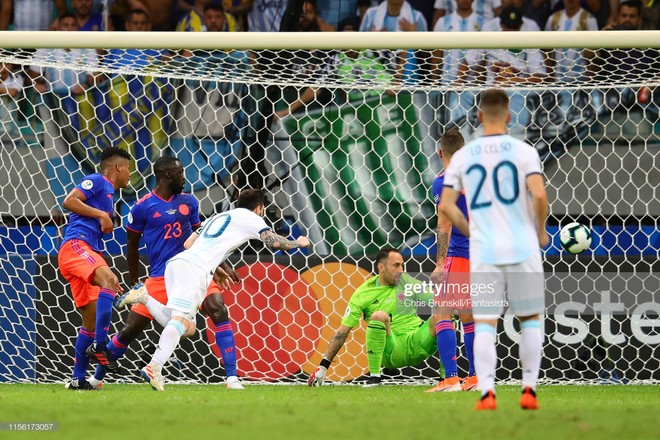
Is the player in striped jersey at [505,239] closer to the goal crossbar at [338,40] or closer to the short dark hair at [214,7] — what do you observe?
the goal crossbar at [338,40]

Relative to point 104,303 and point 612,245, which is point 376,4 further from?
point 104,303

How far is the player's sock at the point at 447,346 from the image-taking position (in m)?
6.81

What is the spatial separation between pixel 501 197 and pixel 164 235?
3115 millimetres

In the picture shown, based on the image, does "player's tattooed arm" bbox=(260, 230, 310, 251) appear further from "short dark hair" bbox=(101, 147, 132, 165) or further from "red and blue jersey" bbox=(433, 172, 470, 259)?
"short dark hair" bbox=(101, 147, 132, 165)

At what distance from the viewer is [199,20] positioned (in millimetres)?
10148

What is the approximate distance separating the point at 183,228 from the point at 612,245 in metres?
3.77

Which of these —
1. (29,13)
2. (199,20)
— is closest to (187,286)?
(199,20)

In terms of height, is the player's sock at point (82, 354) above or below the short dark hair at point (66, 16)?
below

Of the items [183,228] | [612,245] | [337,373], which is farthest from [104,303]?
[612,245]

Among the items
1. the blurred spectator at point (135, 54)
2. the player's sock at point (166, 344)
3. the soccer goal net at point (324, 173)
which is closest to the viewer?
the player's sock at point (166, 344)

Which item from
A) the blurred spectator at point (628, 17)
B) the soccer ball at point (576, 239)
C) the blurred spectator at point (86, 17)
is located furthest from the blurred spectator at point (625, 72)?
the blurred spectator at point (86, 17)

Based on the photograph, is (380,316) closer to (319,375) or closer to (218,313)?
(319,375)

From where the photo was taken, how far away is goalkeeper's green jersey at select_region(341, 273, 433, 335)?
7.71 meters

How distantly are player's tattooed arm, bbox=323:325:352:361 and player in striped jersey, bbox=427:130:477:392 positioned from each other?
102cm
